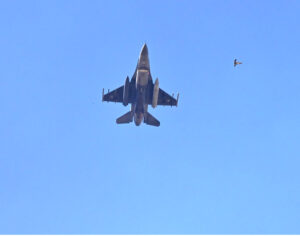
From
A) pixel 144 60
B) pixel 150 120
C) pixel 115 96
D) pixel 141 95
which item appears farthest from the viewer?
pixel 150 120

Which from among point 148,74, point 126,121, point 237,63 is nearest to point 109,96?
point 126,121

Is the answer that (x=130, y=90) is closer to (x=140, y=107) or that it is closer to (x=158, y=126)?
(x=140, y=107)

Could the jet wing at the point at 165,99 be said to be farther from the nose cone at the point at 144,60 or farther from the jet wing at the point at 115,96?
the nose cone at the point at 144,60

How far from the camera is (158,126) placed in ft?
227

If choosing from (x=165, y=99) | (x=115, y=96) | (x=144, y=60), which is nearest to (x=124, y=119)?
(x=115, y=96)

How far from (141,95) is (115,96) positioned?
286 inches

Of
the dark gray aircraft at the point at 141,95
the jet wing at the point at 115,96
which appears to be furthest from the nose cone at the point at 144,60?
the jet wing at the point at 115,96

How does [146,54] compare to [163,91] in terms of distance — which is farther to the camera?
[163,91]

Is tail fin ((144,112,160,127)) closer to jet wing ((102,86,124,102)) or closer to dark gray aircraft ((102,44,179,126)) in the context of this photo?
dark gray aircraft ((102,44,179,126))

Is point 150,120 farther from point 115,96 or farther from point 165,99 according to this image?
point 115,96

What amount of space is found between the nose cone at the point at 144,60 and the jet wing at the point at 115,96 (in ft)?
26.1

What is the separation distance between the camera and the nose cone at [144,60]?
60594mm

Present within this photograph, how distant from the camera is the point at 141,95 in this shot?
2427 inches

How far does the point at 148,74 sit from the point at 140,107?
14.9ft
